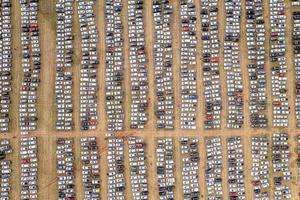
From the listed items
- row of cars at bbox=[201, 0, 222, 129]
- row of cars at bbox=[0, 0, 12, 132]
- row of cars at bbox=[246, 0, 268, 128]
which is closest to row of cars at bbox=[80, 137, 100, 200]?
row of cars at bbox=[0, 0, 12, 132]

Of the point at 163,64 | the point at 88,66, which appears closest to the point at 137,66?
the point at 163,64

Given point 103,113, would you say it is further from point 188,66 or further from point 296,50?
point 296,50

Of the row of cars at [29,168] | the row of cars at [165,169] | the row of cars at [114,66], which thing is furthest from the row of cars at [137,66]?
the row of cars at [29,168]

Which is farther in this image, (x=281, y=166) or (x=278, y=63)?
(x=278, y=63)

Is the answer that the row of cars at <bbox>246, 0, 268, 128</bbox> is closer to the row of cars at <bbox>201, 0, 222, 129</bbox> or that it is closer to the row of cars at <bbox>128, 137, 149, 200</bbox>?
the row of cars at <bbox>201, 0, 222, 129</bbox>

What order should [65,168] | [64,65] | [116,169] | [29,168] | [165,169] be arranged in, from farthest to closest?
[64,65], [29,168], [65,168], [116,169], [165,169]

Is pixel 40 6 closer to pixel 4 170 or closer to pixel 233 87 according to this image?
pixel 4 170

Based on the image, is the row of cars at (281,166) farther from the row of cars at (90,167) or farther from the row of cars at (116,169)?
the row of cars at (90,167)
